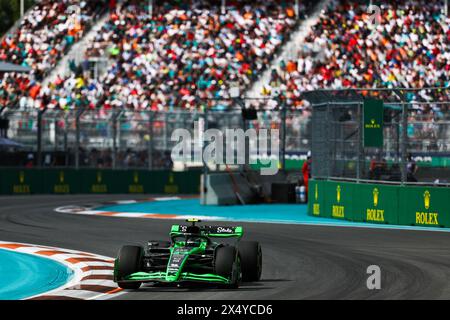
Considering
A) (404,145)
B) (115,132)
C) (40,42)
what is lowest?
(404,145)

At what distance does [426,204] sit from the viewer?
76.6 ft

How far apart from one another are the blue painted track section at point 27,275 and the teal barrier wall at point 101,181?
710 inches

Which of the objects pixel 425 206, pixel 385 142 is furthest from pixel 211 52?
pixel 425 206

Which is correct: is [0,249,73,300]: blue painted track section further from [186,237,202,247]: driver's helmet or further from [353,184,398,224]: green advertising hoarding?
[353,184,398,224]: green advertising hoarding

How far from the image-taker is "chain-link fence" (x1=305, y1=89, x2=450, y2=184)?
23.8m

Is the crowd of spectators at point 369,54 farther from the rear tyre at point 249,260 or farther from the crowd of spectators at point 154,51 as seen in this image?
the rear tyre at point 249,260

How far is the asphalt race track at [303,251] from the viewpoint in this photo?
493 inches

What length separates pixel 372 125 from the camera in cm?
2464

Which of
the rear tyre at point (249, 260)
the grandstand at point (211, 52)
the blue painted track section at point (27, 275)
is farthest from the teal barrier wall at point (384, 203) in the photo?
the grandstand at point (211, 52)

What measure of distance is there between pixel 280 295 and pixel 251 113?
18.8 metres

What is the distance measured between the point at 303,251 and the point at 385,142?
26.1ft

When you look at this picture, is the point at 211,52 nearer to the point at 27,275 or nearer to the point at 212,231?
the point at 27,275

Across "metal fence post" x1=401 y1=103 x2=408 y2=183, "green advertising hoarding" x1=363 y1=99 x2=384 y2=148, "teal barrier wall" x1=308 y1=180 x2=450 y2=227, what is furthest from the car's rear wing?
"green advertising hoarding" x1=363 y1=99 x2=384 y2=148
